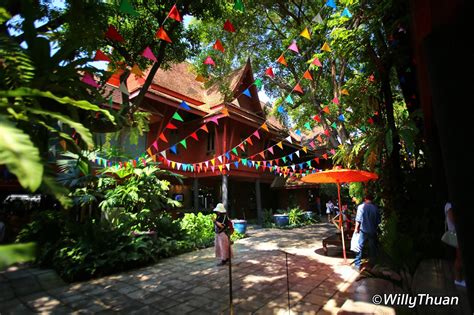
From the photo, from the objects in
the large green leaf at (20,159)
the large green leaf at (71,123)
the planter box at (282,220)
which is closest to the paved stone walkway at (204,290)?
the large green leaf at (71,123)

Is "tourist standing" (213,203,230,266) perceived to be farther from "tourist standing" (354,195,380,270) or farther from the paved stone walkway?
"tourist standing" (354,195,380,270)

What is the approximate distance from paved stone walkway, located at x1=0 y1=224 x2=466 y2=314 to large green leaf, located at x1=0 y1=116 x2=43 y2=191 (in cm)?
405

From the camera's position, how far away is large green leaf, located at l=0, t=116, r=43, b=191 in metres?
0.84

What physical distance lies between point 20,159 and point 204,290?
5033 millimetres

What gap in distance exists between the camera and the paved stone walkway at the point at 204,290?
14.5 ft

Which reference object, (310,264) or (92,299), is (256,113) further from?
(92,299)

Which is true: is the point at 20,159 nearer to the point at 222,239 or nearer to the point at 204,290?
the point at 204,290

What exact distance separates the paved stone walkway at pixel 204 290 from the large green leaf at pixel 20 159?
13.3ft

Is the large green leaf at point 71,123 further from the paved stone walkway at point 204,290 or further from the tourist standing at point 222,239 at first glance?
the tourist standing at point 222,239

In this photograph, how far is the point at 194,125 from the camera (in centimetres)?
1463

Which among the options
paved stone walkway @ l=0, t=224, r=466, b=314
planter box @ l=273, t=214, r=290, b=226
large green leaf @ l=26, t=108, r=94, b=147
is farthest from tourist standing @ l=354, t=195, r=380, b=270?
planter box @ l=273, t=214, r=290, b=226

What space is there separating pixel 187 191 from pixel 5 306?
496 inches

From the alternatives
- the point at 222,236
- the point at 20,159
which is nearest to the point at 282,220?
the point at 222,236

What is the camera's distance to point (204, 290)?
524 centimetres
